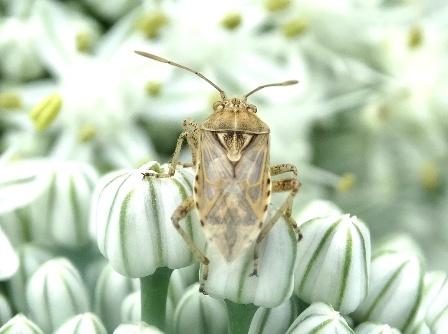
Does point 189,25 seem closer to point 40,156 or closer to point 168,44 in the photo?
point 168,44

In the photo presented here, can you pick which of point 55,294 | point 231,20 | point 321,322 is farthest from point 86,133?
point 321,322

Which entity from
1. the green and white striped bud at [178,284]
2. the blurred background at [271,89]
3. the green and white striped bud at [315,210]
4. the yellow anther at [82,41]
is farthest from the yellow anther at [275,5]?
the green and white striped bud at [178,284]

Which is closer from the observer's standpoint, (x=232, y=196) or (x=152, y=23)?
(x=232, y=196)

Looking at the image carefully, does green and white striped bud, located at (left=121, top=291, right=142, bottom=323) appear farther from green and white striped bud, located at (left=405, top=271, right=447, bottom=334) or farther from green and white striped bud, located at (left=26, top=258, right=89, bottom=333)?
green and white striped bud, located at (left=405, top=271, right=447, bottom=334)

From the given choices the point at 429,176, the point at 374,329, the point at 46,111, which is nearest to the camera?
the point at 374,329

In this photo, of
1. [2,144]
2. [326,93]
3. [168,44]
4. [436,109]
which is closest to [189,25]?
[168,44]

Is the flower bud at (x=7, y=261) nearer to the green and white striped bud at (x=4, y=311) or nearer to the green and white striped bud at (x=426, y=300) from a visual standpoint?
the green and white striped bud at (x=4, y=311)

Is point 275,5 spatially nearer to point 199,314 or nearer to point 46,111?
point 46,111

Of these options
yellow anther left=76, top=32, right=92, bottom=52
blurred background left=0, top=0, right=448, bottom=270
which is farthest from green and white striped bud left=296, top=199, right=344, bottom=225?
yellow anther left=76, top=32, right=92, bottom=52
